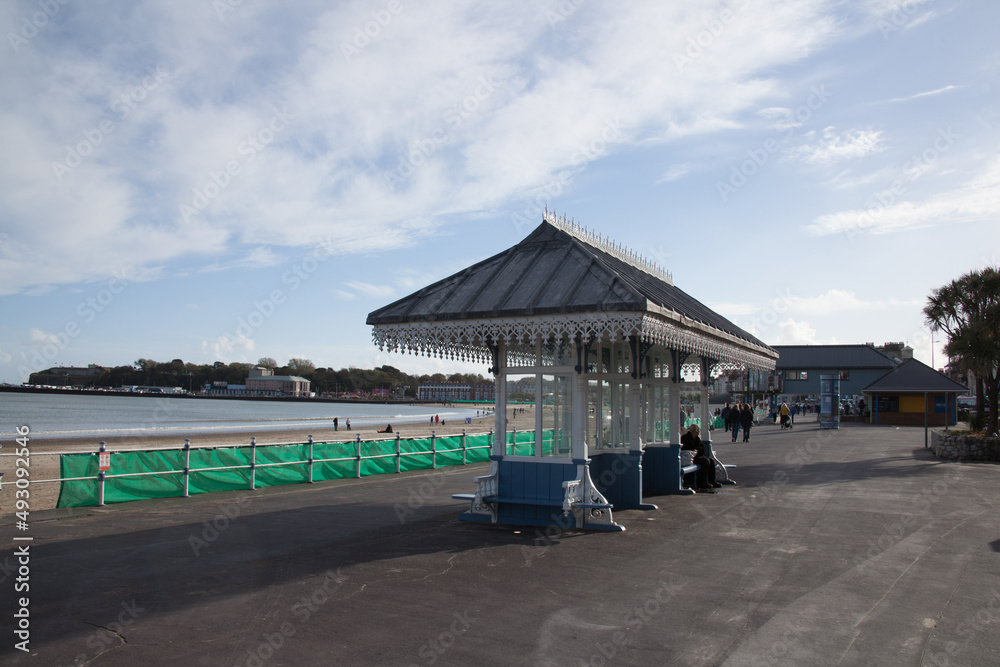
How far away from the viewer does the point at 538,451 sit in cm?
1049

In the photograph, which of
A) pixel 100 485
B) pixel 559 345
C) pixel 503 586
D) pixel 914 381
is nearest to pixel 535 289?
pixel 559 345

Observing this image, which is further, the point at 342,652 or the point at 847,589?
the point at 847,589

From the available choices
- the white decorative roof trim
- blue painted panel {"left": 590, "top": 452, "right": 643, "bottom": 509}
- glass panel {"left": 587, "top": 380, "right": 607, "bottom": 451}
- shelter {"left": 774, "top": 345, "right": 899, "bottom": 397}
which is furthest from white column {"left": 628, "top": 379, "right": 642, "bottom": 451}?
Answer: shelter {"left": 774, "top": 345, "right": 899, "bottom": 397}

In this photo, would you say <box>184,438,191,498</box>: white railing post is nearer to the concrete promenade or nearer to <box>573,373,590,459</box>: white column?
the concrete promenade

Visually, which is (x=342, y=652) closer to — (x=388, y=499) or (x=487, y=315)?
(x=487, y=315)

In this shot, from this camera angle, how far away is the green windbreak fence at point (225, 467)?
12102mm

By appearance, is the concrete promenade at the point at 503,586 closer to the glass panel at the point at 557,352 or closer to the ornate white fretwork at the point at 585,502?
the ornate white fretwork at the point at 585,502

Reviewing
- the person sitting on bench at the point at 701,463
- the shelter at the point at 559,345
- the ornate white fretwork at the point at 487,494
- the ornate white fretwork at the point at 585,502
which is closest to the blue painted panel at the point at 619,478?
the shelter at the point at 559,345

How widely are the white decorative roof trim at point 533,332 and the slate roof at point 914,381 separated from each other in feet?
124

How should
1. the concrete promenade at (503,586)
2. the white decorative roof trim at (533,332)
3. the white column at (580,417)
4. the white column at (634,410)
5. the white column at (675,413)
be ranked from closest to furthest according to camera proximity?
1. the concrete promenade at (503,586)
2. the white decorative roof trim at (533,332)
3. the white column at (580,417)
4. the white column at (634,410)
5. the white column at (675,413)

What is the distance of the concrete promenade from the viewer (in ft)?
17.0

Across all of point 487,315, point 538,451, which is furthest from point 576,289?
point 538,451

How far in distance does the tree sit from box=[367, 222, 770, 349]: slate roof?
16.7 m

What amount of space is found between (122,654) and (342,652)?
1651mm
